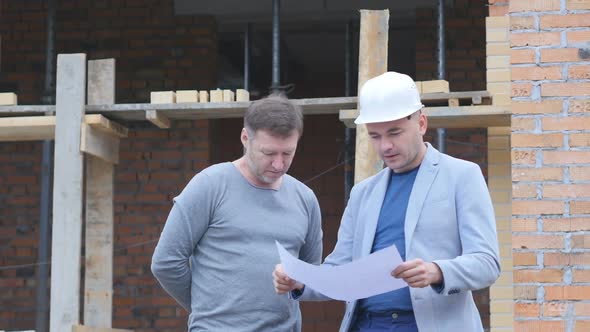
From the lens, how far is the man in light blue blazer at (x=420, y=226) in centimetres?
315

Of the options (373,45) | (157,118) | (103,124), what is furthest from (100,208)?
(373,45)

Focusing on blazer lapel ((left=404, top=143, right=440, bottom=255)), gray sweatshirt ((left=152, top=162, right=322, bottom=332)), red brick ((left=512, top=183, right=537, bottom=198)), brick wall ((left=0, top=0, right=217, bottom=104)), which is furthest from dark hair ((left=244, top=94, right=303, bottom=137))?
brick wall ((left=0, top=0, right=217, bottom=104))

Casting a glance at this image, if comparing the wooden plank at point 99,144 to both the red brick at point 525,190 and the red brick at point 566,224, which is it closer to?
the red brick at point 525,190

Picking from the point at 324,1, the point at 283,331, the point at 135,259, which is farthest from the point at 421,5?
the point at 283,331

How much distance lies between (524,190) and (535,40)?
2.50ft

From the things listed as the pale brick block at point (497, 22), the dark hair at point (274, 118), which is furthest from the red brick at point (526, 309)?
the dark hair at point (274, 118)

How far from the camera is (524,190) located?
5473 millimetres

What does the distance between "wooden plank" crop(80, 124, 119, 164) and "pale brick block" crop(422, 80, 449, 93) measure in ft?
6.38

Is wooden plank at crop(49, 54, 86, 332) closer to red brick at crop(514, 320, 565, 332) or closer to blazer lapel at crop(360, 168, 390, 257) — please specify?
red brick at crop(514, 320, 565, 332)

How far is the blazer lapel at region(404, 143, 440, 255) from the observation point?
3.24 metres

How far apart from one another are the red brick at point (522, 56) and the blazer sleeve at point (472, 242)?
7.77 ft

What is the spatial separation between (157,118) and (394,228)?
3399 mm

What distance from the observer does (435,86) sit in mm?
6109

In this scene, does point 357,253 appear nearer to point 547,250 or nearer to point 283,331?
point 283,331
